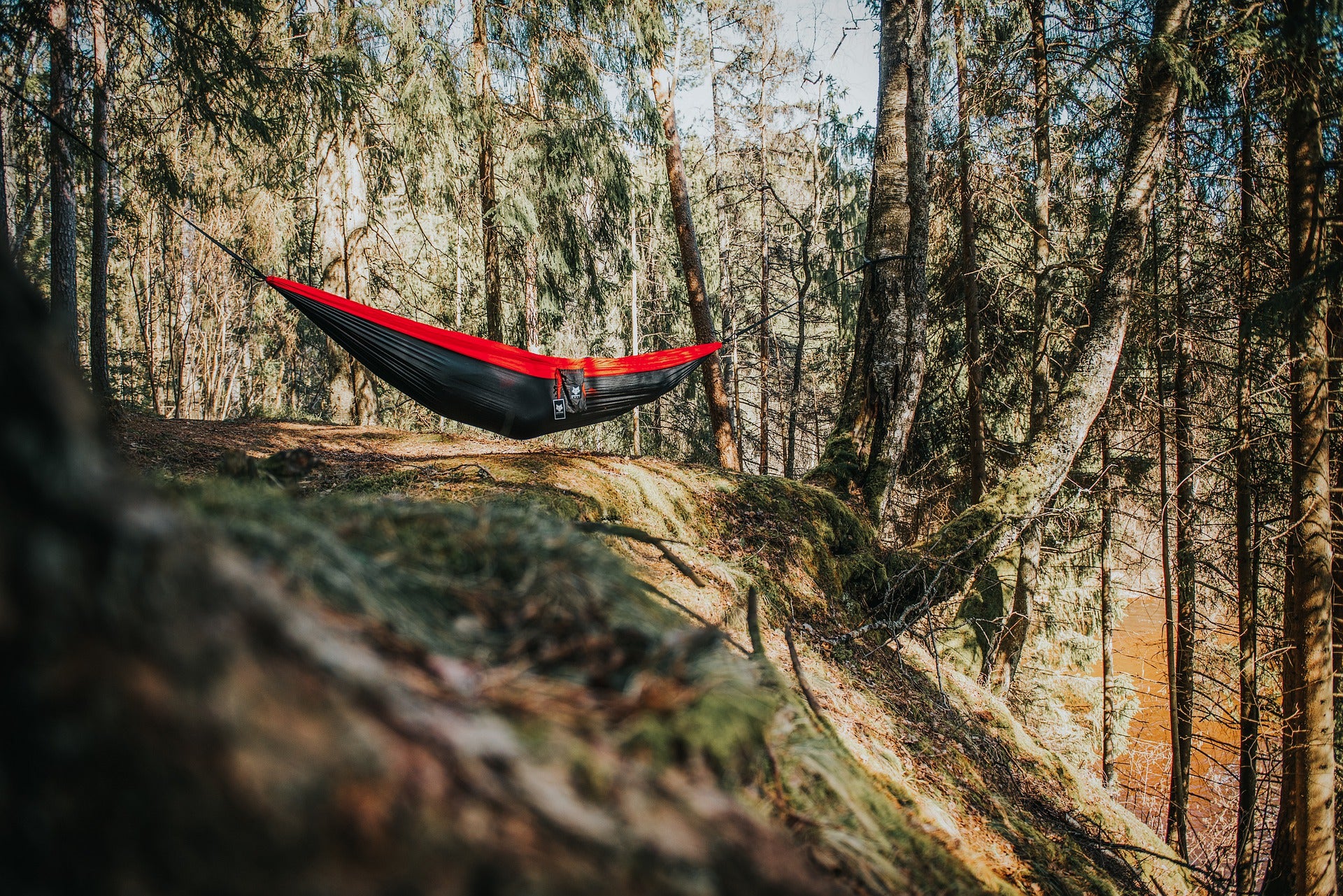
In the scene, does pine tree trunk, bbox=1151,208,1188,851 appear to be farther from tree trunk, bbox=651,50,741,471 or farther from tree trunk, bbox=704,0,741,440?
tree trunk, bbox=704,0,741,440

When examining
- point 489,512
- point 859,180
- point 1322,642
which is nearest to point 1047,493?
point 1322,642

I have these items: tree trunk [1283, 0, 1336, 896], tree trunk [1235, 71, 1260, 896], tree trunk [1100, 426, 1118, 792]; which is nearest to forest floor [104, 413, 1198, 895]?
tree trunk [1283, 0, 1336, 896]

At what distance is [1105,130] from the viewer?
4375 mm

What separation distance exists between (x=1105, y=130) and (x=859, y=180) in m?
7.81

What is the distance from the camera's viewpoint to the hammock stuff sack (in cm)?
389

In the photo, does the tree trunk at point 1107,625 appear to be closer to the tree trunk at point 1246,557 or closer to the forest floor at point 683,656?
the tree trunk at point 1246,557

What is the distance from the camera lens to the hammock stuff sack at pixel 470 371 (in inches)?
153

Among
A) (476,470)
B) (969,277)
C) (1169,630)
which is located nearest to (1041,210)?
(969,277)

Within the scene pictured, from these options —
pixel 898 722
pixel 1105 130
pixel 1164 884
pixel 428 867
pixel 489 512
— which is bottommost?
pixel 1164 884

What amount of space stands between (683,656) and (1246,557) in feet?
18.5

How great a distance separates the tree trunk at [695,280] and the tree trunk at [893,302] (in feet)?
5.22

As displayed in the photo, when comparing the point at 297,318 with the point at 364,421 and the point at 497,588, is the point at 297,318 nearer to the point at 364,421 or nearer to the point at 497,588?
the point at 364,421

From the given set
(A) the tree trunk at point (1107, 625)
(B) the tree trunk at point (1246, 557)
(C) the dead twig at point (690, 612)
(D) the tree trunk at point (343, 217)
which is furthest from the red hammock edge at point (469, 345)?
(A) the tree trunk at point (1107, 625)

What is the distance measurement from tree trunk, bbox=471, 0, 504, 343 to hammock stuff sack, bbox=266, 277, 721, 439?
1925mm
